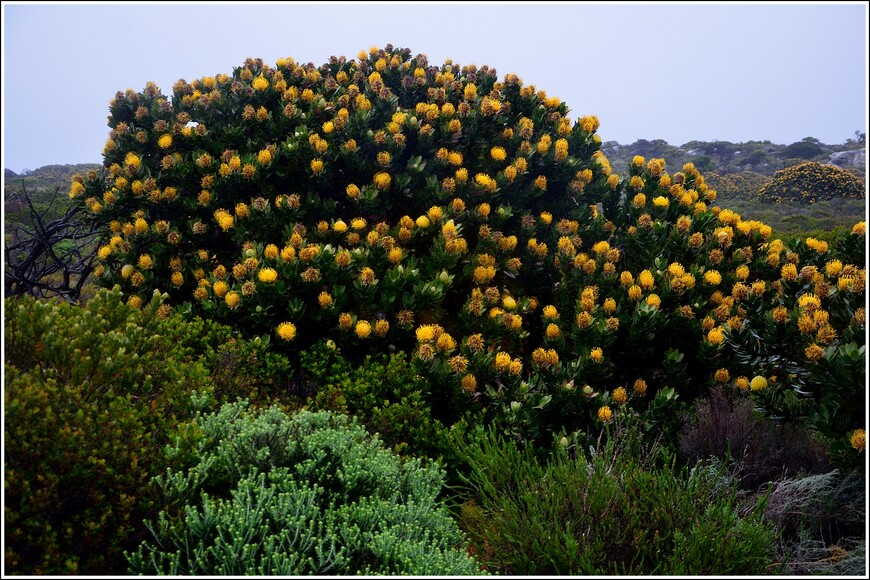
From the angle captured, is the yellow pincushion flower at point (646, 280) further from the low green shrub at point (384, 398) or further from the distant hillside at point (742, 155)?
the distant hillside at point (742, 155)

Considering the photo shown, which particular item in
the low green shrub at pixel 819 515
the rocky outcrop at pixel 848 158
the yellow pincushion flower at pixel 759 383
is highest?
the rocky outcrop at pixel 848 158

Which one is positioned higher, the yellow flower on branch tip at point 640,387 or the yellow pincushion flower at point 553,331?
the yellow pincushion flower at point 553,331

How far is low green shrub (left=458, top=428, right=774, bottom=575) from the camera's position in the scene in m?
3.08

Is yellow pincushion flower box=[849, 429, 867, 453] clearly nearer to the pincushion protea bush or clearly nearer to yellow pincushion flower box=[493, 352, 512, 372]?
the pincushion protea bush

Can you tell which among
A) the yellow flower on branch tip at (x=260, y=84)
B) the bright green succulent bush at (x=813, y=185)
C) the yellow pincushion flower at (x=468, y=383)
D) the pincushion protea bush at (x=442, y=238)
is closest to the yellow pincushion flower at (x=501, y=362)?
the pincushion protea bush at (x=442, y=238)

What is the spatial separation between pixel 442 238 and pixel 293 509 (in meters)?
2.74

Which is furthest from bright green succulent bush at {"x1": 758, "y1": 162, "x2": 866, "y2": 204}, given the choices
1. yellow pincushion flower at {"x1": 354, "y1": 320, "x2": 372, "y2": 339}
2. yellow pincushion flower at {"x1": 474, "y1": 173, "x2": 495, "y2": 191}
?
yellow pincushion flower at {"x1": 354, "y1": 320, "x2": 372, "y2": 339}

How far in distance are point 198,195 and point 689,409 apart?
4.62 metres

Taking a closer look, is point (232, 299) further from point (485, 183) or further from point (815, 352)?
point (815, 352)

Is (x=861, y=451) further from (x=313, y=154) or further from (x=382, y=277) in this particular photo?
(x=313, y=154)

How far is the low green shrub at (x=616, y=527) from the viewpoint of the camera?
308 centimetres

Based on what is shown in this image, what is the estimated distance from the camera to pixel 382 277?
16.3 feet

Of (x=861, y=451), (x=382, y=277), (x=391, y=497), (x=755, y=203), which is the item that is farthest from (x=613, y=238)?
(x=755, y=203)

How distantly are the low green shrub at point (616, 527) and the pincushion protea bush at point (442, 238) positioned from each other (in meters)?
0.89
